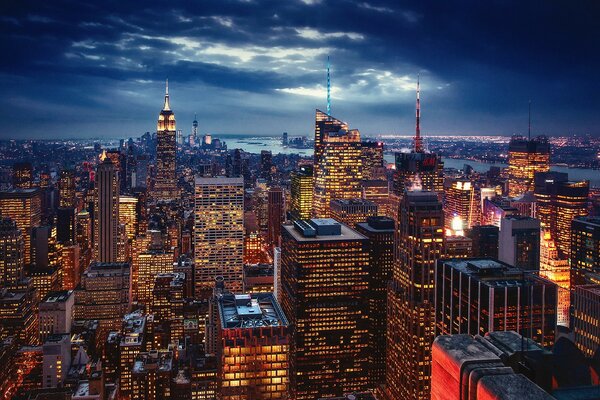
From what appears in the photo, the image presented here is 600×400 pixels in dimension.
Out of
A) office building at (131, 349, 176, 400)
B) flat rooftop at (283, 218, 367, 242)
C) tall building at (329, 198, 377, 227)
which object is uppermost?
tall building at (329, 198, 377, 227)

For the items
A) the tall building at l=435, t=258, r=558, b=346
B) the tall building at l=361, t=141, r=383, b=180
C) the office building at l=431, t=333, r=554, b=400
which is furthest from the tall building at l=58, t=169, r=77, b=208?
the office building at l=431, t=333, r=554, b=400

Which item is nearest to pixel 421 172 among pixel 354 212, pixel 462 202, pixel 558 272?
pixel 462 202

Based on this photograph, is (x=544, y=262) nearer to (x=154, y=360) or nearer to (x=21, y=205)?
(x=154, y=360)

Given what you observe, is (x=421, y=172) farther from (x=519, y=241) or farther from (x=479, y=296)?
(x=479, y=296)

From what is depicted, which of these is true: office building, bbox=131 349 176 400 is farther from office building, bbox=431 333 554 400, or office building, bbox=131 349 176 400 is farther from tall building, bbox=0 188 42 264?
office building, bbox=431 333 554 400

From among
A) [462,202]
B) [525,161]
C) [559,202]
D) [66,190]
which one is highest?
[525,161]
